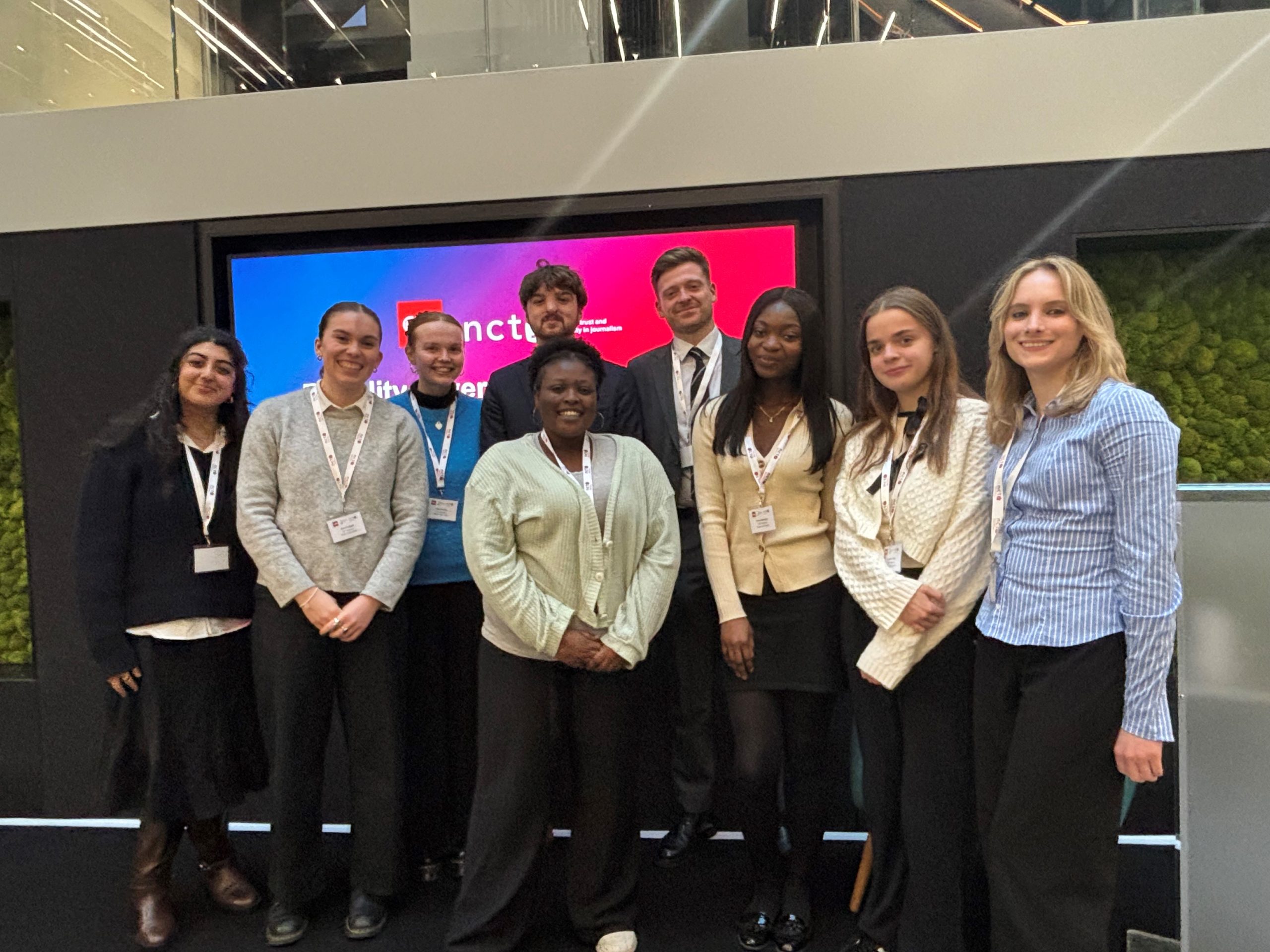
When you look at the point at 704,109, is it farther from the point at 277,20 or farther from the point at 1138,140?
the point at 277,20

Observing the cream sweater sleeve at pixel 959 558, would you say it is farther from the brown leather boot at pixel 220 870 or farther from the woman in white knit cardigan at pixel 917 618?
the brown leather boot at pixel 220 870

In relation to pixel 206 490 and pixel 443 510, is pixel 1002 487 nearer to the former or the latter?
pixel 443 510

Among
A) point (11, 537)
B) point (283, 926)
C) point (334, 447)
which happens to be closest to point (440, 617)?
point (334, 447)

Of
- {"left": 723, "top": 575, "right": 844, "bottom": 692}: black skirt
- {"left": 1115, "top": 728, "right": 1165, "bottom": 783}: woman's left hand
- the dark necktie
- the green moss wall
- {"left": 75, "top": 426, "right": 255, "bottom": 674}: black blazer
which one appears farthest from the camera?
the green moss wall

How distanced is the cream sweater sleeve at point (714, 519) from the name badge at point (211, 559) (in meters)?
1.53

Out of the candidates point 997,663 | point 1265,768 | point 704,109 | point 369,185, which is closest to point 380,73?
point 369,185

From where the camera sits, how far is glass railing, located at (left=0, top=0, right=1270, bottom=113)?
327cm

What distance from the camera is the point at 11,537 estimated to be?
3.82m

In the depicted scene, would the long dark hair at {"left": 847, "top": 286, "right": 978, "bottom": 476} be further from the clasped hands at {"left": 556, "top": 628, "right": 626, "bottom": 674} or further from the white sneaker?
the white sneaker

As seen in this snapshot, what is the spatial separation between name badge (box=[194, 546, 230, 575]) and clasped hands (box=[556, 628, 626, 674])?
1.17 meters

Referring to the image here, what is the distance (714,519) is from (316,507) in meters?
1.23

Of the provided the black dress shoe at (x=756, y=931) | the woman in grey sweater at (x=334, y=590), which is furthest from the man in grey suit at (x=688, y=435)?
the woman in grey sweater at (x=334, y=590)

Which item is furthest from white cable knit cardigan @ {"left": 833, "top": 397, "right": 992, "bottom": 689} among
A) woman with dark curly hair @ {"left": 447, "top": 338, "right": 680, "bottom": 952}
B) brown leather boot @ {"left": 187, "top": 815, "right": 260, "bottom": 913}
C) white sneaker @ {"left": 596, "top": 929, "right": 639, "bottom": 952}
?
brown leather boot @ {"left": 187, "top": 815, "right": 260, "bottom": 913}

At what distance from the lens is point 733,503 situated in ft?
8.07
